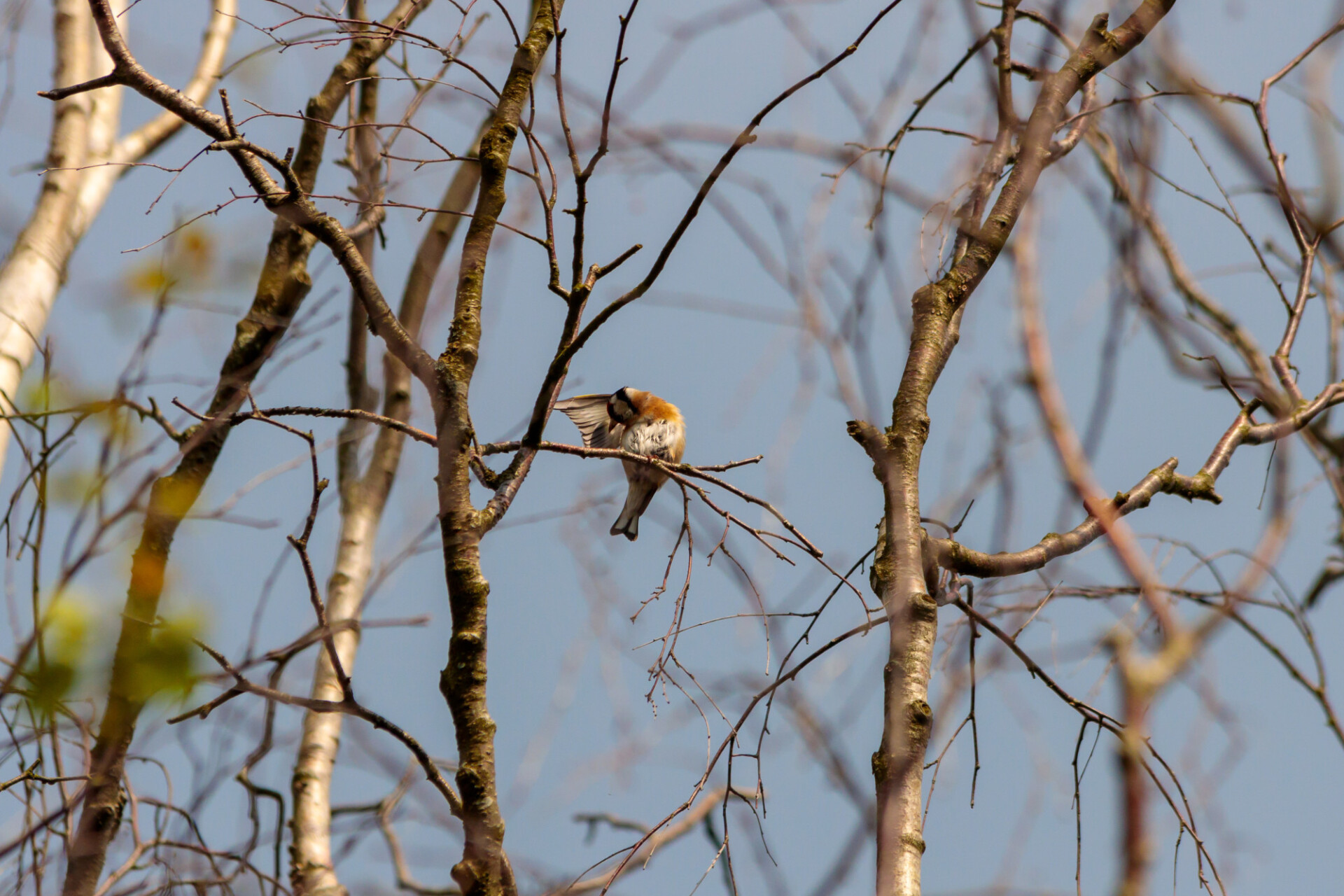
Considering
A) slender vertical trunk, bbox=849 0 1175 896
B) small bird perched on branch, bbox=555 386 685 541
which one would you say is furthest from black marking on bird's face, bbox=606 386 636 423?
slender vertical trunk, bbox=849 0 1175 896

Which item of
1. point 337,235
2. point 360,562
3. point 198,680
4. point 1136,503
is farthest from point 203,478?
point 1136,503

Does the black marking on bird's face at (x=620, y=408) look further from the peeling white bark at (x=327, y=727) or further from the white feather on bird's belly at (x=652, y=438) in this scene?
the peeling white bark at (x=327, y=727)

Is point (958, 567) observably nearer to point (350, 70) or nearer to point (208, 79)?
point (350, 70)

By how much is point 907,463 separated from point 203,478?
1969 millimetres

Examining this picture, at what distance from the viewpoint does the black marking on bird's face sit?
5.14m

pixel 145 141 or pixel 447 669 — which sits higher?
pixel 145 141

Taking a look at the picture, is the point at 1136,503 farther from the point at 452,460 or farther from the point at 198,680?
the point at 198,680

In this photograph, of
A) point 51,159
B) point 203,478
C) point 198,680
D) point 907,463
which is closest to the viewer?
point 198,680

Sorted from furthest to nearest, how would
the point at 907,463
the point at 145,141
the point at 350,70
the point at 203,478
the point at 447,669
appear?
the point at 145,141
the point at 350,70
the point at 203,478
the point at 907,463
the point at 447,669

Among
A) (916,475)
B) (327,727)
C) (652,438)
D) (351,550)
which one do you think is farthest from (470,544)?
(652,438)

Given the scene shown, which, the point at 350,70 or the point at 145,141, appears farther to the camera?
the point at 145,141

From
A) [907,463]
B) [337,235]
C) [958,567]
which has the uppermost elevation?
[337,235]

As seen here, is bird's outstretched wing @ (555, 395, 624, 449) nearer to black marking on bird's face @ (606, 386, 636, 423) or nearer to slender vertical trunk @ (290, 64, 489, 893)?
black marking on bird's face @ (606, 386, 636, 423)

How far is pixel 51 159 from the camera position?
3.82 m
